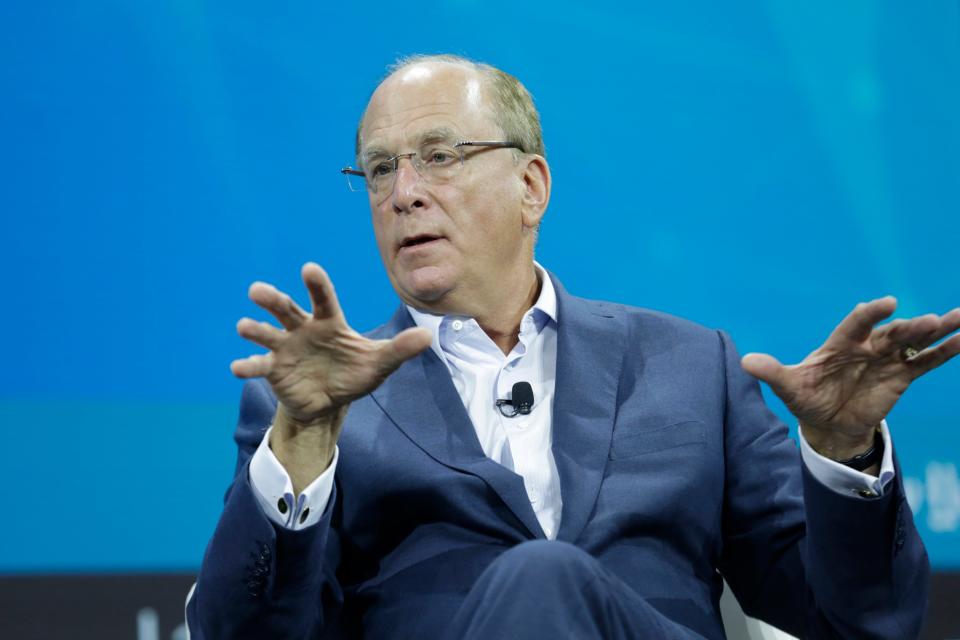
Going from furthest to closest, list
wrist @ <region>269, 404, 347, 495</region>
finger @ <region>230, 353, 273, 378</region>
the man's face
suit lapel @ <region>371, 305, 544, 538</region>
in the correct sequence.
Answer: the man's face, suit lapel @ <region>371, 305, 544, 538</region>, wrist @ <region>269, 404, 347, 495</region>, finger @ <region>230, 353, 273, 378</region>

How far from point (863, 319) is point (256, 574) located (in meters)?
0.87

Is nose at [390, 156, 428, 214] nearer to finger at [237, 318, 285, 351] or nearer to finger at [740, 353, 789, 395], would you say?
finger at [237, 318, 285, 351]

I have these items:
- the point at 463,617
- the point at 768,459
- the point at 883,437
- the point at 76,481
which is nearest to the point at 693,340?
the point at 768,459

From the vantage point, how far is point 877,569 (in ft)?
5.36

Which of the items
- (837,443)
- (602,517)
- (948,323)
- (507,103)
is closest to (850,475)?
(837,443)

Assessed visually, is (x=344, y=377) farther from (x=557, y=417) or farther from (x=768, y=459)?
(x=768, y=459)

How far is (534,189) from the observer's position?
2350 millimetres

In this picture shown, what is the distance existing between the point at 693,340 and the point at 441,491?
0.56 m

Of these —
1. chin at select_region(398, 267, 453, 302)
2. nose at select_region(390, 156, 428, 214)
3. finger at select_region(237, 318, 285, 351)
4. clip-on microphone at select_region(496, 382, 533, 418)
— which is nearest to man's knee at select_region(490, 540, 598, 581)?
finger at select_region(237, 318, 285, 351)

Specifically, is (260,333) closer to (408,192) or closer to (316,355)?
(316,355)

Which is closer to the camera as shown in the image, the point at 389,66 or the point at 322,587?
the point at 322,587

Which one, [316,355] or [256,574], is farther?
[256,574]

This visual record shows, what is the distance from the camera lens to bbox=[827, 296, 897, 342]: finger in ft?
4.66

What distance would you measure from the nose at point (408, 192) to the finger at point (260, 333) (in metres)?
0.70
